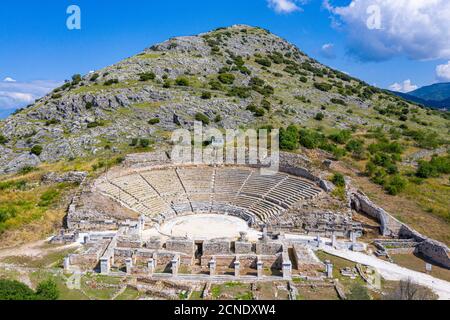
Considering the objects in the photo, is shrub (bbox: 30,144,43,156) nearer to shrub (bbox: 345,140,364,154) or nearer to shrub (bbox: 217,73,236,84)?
shrub (bbox: 217,73,236,84)

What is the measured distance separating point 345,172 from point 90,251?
2604 cm

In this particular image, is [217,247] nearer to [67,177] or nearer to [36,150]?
[67,177]

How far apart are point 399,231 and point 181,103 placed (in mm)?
39217

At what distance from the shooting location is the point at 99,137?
49.1 metres

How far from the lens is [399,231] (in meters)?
26.6

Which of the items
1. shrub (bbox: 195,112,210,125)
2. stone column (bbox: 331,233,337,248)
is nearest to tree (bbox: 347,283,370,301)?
stone column (bbox: 331,233,337,248)

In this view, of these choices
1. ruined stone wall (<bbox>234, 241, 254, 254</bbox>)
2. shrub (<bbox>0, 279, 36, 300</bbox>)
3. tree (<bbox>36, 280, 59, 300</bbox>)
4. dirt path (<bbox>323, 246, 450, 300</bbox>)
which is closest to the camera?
shrub (<bbox>0, 279, 36, 300</bbox>)

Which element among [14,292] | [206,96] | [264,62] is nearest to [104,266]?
[14,292]

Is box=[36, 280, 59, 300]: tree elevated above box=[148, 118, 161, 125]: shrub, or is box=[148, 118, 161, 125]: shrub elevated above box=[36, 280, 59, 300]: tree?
box=[148, 118, 161, 125]: shrub

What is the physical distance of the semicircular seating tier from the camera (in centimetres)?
3222

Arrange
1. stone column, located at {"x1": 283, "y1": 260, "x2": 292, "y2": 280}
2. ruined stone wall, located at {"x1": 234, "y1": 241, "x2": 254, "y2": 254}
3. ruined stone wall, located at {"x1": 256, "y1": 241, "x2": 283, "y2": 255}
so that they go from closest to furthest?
stone column, located at {"x1": 283, "y1": 260, "x2": 292, "y2": 280}, ruined stone wall, located at {"x1": 256, "y1": 241, "x2": 283, "y2": 255}, ruined stone wall, located at {"x1": 234, "y1": 241, "x2": 254, "y2": 254}

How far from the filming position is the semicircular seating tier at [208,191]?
3222cm

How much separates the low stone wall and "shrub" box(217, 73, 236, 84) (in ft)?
141
